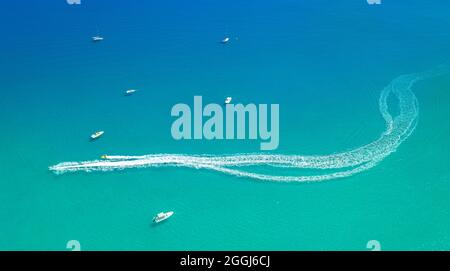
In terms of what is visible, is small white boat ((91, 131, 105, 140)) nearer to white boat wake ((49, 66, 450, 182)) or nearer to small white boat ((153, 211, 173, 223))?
white boat wake ((49, 66, 450, 182))

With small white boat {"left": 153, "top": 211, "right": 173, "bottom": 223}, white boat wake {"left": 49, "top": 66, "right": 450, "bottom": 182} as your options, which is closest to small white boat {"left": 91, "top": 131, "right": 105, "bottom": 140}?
white boat wake {"left": 49, "top": 66, "right": 450, "bottom": 182}

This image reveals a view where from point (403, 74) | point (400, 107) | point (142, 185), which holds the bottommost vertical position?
point (142, 185)

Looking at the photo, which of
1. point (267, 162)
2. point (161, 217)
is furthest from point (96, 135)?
point (267, 162)

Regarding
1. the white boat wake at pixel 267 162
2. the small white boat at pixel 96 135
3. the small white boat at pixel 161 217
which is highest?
the small white boat at pixel 96 135

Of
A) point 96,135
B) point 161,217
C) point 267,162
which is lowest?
point 161,217

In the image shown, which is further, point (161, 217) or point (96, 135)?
point (96, 135)

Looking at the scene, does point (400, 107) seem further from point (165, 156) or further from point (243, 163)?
point (165, 156)

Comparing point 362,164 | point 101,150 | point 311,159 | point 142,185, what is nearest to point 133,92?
point 101,150

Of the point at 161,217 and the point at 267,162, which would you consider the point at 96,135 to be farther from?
the point at 267,162

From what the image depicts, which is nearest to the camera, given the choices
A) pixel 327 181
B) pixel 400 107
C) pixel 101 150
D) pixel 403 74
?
pixel 327 181

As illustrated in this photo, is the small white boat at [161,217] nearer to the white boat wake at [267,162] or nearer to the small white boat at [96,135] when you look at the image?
the white boat wake at [267,162]

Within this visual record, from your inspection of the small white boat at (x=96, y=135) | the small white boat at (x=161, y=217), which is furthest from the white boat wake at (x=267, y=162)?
the small white boat at (x=161, y=217)
